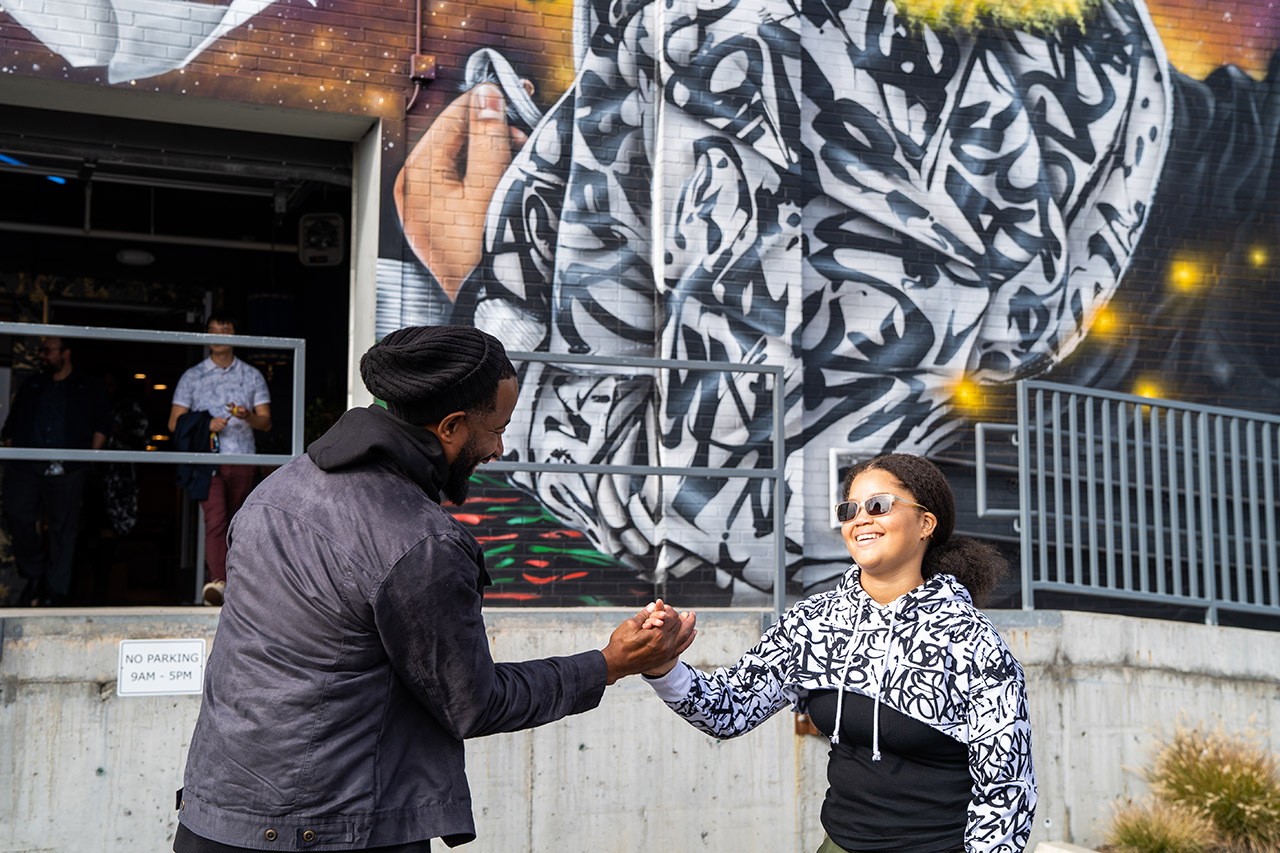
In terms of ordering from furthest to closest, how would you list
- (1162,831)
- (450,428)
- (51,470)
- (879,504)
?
(51,470)
(1162,831)
(879,504)
(450,428)

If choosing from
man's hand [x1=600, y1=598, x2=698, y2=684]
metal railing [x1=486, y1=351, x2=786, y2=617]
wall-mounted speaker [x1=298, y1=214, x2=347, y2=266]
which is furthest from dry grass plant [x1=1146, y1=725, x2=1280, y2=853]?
wall-mounted speaker [x1=298, y1=214, x2=347, y2=266]

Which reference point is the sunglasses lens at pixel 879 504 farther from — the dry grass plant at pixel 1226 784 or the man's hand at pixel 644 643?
the dry grass plant at pixel 1226 784

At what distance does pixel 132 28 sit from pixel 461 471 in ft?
20.5

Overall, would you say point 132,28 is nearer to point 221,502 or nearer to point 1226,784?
point 221,502

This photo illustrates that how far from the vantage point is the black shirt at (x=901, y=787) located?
300 centimetres

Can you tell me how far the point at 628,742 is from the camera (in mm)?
6156

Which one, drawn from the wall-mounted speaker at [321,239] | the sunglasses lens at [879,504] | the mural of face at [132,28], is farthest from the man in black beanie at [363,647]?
the wall-mounted speaker at [321,239]

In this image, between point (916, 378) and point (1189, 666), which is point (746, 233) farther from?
point (1189, 666)

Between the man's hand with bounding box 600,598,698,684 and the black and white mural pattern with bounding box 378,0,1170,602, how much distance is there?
5.30 metres

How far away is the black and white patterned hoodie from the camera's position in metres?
2.90

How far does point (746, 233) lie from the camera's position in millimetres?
8672

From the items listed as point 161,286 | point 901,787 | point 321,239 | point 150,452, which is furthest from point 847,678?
point 161,286

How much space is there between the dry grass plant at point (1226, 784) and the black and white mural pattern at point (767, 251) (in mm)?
2588

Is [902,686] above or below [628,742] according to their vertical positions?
above
